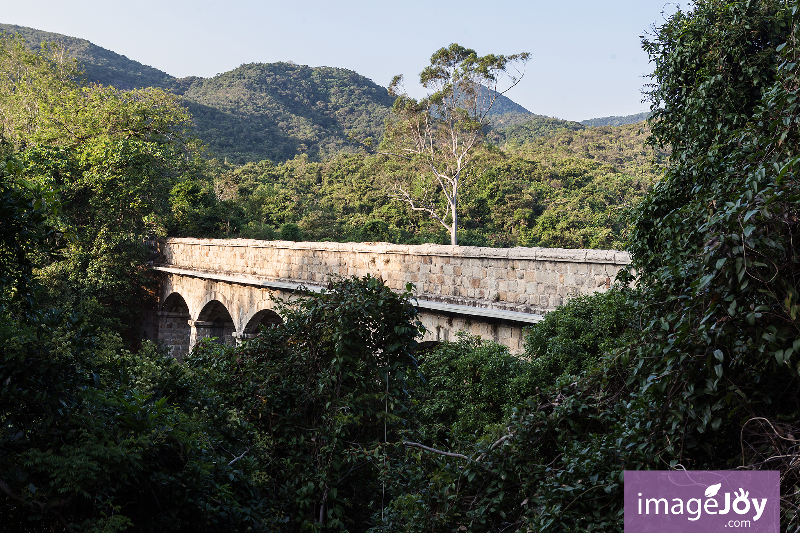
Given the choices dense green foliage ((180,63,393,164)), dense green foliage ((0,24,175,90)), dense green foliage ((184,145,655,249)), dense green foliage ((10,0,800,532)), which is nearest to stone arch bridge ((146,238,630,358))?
dense green foliage ((10,0,800,532))

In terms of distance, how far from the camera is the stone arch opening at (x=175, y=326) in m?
18.3

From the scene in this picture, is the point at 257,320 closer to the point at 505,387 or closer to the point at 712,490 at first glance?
the point at 505,387

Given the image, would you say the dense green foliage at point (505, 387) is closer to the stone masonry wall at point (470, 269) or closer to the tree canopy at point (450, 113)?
the stone masonry wall at point (470, 269)

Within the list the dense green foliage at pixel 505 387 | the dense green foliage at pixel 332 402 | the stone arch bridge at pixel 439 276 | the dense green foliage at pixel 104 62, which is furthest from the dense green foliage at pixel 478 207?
the dense green foliage at pixel 104 62

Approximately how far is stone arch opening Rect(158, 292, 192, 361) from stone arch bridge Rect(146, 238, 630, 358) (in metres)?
4.07

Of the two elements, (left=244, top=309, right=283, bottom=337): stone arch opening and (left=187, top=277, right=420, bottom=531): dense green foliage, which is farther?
(left=244, top=309, right=283, bottom=337): stone arch opening

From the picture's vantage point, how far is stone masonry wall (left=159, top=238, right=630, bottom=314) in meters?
6.36

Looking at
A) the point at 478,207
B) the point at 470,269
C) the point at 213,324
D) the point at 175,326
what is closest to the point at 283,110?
the point at 478,207

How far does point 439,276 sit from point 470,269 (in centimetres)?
59

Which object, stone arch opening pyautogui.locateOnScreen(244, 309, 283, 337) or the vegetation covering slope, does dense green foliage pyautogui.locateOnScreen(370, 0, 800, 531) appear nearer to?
stone arch opening pyautogui.locateOnScreen(244, 309, 283, 337)

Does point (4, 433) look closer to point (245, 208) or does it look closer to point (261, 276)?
point (261, 276)

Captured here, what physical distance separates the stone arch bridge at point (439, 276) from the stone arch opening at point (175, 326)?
407 cm

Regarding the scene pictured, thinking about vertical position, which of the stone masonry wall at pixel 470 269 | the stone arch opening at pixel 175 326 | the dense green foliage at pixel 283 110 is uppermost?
the dense green foliage at pixel 283 110

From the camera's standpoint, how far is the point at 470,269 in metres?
7.57
